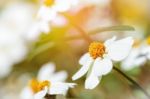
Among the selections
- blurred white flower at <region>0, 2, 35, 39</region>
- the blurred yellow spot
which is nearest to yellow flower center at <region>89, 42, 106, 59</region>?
the blurred yellow spot

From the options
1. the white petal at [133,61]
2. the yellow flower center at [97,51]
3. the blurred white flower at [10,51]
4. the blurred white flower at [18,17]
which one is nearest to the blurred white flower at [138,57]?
the white petal at [133,61]

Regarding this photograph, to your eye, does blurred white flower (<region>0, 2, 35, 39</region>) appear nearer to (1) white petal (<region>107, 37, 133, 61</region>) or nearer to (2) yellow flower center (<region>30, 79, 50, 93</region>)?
(2) yellow flower center (<region>30, 79, 50, 93</region>)

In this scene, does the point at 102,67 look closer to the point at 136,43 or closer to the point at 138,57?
the point at 138,57

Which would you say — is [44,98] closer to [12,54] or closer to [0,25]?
[12,54]

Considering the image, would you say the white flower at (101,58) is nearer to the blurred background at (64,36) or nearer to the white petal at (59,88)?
the white petal at (59,88)

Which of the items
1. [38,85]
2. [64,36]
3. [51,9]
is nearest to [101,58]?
[38,85]

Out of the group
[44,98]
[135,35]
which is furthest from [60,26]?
[44,98]

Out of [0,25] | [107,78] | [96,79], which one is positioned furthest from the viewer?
[0,25]
